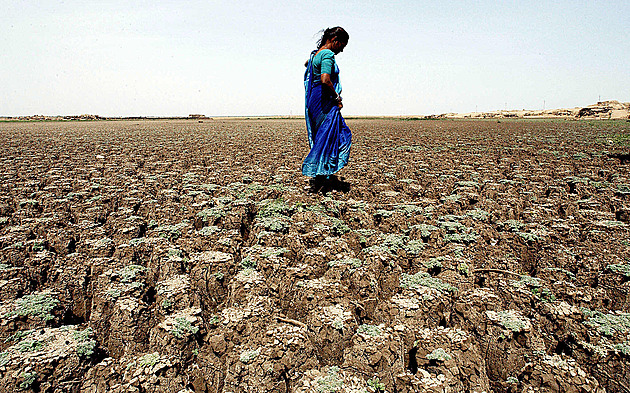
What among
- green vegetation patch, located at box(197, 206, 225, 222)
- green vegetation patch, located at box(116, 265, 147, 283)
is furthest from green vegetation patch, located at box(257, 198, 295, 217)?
green vegetation patch, located at box(116, 265, 147, 283)

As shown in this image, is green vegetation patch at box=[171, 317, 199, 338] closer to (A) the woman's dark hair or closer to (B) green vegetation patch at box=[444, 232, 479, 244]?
(B) green vegetation patch at box=[444, 232, 479, 244]

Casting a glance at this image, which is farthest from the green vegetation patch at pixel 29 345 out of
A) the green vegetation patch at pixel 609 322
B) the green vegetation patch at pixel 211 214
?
the green vegetation patch at pixel 609 322

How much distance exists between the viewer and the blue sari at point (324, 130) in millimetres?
5176

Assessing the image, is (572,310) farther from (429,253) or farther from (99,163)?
(99,163)

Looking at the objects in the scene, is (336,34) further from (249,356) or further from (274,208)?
(249,356)

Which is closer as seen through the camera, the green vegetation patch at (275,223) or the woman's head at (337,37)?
the green vegetation patch at (275,223)

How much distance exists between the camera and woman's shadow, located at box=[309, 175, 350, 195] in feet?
18.6

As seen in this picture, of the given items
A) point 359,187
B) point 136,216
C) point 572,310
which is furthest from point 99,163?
point 572,310

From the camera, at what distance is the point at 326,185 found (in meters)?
5.84

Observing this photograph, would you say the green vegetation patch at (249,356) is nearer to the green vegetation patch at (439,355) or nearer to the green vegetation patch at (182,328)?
the green vegetation patch at (182,328)

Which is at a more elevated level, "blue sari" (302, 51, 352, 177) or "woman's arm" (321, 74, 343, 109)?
"woman's arm" (321, 74, 343, 109)

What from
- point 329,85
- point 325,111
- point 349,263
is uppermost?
point 329,85

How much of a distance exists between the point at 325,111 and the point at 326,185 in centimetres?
128

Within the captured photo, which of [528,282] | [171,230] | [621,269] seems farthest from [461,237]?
[171,230]
